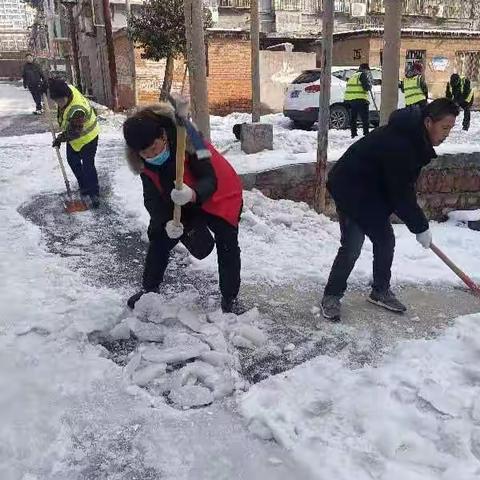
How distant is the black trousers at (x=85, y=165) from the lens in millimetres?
5465

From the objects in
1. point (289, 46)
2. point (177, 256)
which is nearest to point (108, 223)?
point (177, 256)

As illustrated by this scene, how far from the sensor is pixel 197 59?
19.1 feet

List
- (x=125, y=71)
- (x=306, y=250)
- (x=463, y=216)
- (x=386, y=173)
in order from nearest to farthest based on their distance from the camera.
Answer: (x=386, y=173) → (x=306, y=250) → (x=463, y=216) → (x=125, y=71)

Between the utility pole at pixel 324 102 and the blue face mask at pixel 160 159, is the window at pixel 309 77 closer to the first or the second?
the utility pole at pixel 324 102

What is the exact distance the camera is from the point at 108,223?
5.18 meters

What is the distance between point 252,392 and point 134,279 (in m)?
1.68

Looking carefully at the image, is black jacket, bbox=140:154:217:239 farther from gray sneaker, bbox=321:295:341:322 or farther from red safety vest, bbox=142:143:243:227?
gray sneaker, bbox=321:295:341:322

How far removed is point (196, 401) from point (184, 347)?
1.40ft

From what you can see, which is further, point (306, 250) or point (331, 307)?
point (306, 250)

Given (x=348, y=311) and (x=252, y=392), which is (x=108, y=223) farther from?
(x=252, y=392)

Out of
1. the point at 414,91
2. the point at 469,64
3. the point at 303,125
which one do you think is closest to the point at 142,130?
the point at 414,91

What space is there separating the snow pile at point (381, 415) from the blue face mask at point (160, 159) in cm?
127

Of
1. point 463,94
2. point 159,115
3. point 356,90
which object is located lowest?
point 463,94

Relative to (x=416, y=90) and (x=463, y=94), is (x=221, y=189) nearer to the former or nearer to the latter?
(x=416, y=90)
